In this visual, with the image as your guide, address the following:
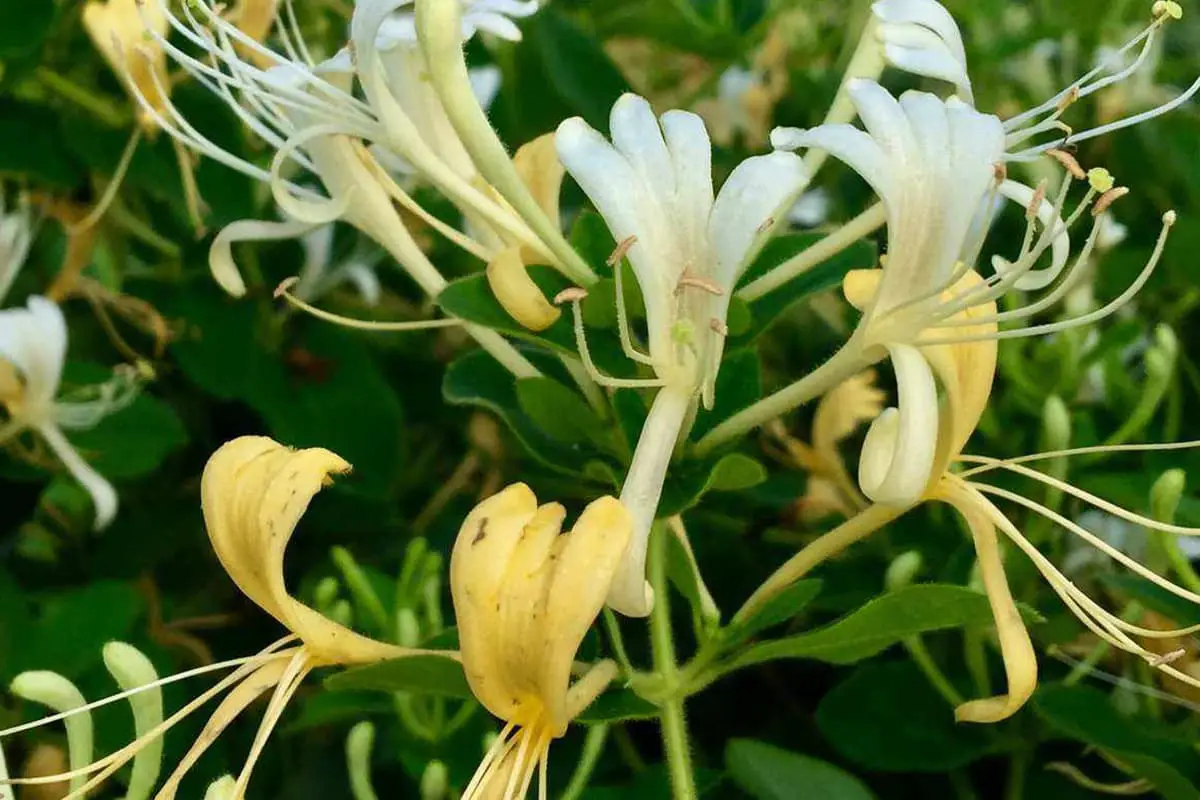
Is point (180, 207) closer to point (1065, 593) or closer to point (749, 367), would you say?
point (749, 367)

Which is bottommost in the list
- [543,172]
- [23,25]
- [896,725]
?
[896,725]

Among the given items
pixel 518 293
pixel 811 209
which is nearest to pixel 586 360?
pixel 518 293

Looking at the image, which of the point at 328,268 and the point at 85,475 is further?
the point at 328,268

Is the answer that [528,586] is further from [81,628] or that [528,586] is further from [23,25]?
[23,25]

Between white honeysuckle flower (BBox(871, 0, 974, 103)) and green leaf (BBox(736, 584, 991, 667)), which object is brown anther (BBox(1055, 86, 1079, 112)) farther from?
green leaf (BBox(736, 584, 991, 667))

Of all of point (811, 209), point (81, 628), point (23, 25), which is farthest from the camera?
point (811, 209)

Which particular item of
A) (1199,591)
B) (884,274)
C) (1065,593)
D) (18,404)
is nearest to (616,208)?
(884,274)
